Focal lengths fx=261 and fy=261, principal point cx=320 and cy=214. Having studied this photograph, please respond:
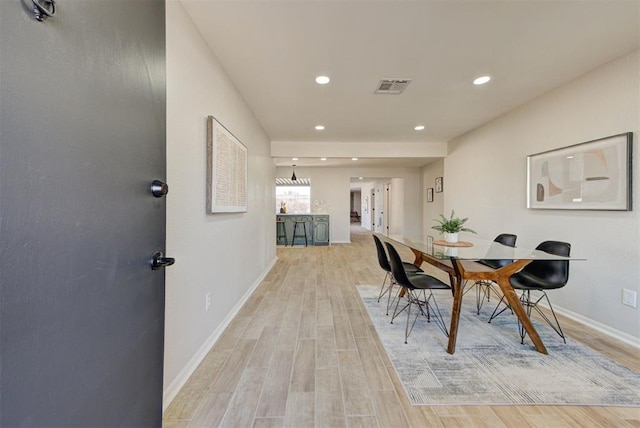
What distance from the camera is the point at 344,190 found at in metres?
8.06

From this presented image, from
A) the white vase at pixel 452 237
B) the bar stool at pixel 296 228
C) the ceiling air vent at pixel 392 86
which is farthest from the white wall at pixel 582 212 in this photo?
the bar stool at pixel 296 228

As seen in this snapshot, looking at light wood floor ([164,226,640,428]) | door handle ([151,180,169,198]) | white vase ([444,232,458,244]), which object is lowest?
light wood floor ([164,226,640,428])

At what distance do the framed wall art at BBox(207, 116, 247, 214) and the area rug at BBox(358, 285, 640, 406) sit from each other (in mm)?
1800

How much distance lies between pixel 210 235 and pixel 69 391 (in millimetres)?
1446

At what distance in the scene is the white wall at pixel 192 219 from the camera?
1.54 m

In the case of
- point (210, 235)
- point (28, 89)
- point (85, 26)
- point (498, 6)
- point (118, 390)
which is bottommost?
point (118, 390)

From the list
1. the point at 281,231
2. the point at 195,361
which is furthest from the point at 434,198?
the point at 195,361

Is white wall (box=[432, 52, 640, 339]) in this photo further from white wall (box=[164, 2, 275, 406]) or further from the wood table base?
white wall (box=[164, 2, 275, 406])

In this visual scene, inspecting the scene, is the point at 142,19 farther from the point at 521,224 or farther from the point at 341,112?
the point at 521,224

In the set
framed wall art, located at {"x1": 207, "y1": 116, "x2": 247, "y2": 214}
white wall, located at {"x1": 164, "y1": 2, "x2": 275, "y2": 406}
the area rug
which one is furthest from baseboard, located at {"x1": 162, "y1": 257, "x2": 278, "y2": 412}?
the area rug

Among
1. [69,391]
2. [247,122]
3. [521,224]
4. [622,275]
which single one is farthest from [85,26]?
[521,224]

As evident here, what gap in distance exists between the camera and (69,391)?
0.66m

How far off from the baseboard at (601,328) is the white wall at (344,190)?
210 inches

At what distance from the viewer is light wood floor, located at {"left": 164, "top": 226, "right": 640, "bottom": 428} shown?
1.40m
